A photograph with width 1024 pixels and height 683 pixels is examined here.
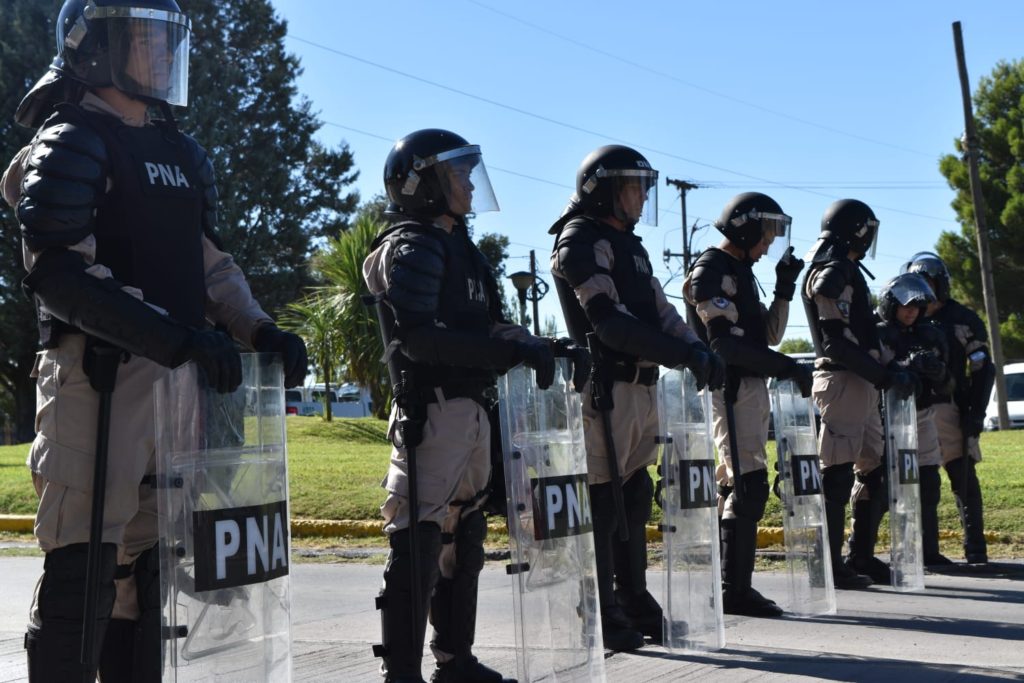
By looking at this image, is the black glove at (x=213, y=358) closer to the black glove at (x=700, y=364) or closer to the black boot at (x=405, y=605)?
the black boot at (x=405, y=605)

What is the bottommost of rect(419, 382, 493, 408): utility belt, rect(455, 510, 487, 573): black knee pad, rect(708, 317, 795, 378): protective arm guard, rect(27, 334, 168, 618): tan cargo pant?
rect(455, 510, 487, 573): black knee pad

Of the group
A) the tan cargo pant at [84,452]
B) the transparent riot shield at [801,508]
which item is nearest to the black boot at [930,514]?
the transparent riot shield at [801,508]

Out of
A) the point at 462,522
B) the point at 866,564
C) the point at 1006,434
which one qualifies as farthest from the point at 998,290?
the point at 462,522

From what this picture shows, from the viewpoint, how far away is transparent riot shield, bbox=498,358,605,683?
4430 mm

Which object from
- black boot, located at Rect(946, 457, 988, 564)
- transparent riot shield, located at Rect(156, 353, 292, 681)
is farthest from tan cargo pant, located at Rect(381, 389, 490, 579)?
black boot, located at Rect(946, 457, 988, 564)

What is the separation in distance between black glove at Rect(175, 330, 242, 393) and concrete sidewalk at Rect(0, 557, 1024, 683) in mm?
2208

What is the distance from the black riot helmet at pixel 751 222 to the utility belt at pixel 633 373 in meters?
1.36

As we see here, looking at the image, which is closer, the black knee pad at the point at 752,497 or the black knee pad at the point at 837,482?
the black knee pad at the point at 752,497

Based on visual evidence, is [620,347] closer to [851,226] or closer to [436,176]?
[436,176]

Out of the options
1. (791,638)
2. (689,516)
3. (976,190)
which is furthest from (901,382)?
(976,190)

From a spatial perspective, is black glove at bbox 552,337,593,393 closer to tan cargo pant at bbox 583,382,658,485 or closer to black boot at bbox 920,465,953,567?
tan cargo pant at bbox 583,382,658,485

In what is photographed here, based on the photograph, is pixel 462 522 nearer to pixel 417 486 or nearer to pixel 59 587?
pixel 417 486

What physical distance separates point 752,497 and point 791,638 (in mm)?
858

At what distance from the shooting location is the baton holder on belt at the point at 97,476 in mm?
3348
